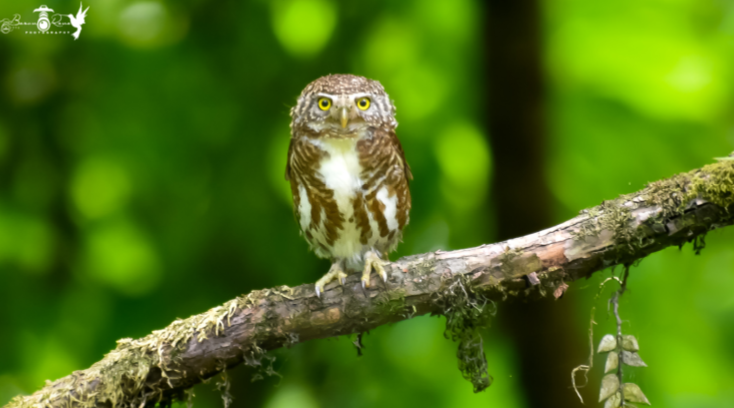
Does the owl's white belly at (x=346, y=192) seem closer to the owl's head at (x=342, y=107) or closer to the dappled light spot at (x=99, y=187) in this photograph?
the owl's head at (x=342, y=107)

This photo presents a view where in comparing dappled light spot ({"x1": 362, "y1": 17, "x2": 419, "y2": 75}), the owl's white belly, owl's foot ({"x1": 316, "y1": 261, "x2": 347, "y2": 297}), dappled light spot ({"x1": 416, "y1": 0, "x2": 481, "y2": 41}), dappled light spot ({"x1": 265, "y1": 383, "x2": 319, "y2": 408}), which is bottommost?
dappled light spot ({"x1": 265, "y1": 383, "x2": 319, "y2": 408})

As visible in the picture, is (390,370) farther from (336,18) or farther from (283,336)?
(336,18)

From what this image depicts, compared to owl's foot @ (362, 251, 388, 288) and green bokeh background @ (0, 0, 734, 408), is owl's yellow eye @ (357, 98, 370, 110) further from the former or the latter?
green bokeh background @ (0, 0, 734, 408)

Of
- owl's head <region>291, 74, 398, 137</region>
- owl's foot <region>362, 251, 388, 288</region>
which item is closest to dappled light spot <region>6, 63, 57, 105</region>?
owl's head <region>291, 74, 398, 137</region>

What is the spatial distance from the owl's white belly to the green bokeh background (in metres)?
1.05

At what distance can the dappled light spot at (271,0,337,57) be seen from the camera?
3.52 m

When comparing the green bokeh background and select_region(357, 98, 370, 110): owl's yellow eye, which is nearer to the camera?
select_region(357, 98, 370, 110): owl's yellow eye

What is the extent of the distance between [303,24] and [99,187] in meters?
1.78

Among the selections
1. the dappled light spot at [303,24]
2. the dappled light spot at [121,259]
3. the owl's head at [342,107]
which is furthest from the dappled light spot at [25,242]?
the owl's head at [342,107]

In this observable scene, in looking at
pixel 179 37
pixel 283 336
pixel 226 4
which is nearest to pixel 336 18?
pixel 226 4

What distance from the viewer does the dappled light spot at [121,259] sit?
345 centimetres

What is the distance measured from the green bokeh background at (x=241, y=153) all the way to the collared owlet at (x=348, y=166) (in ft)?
3.55

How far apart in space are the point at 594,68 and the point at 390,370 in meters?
2.35

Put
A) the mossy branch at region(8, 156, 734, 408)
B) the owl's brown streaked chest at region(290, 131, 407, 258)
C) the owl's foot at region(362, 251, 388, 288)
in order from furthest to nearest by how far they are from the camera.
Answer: the owl's brown streaked chest at region(290, 131, 407, 258) < the owl's foot at region(362, 251, 388, 288) < the mossy branch at region(8, 156, 734, 408)
